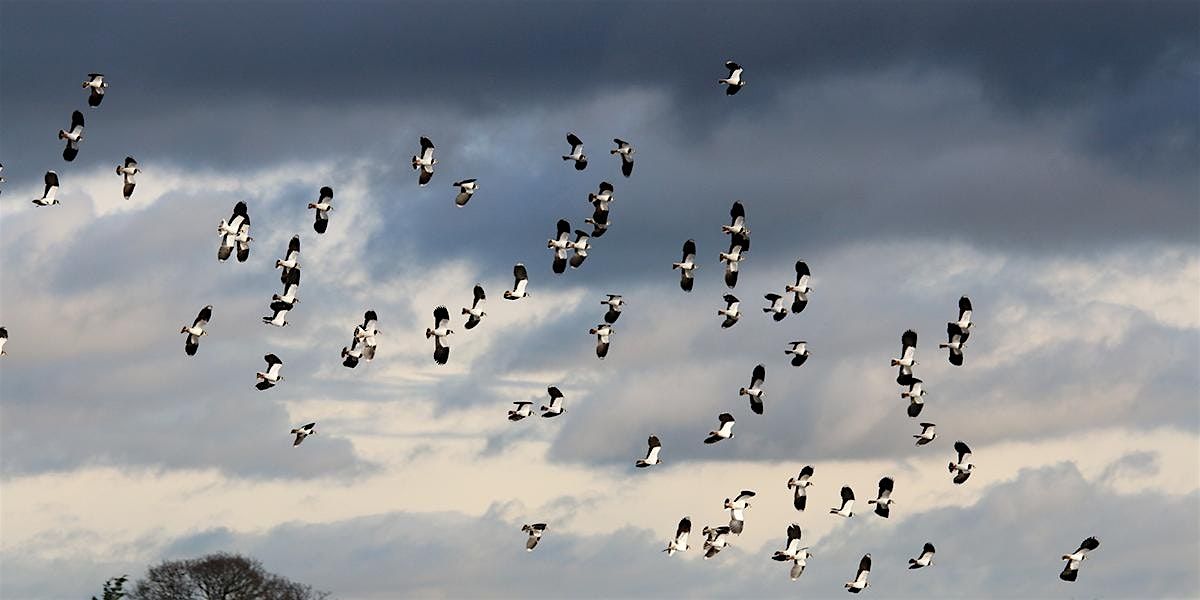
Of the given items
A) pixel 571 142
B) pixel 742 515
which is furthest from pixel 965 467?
pixel 571 142

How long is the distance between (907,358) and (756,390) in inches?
351

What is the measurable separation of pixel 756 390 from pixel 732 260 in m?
7.69

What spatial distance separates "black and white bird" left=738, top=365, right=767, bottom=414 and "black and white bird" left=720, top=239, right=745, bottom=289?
5.79 meters

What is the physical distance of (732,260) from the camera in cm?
15612

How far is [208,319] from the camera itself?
15375 cm

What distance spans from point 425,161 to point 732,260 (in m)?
18.7

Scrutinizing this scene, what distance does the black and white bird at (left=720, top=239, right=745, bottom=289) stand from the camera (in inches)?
6142

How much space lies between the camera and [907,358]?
155125 millimetres

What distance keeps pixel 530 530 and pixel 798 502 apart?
16949 mm

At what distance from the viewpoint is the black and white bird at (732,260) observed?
156 metres

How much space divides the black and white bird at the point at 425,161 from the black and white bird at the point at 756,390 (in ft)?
71.2

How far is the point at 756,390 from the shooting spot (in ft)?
513

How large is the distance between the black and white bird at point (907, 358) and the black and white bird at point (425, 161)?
28530 millimetres

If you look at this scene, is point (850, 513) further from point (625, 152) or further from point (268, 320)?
point (268, 320)
